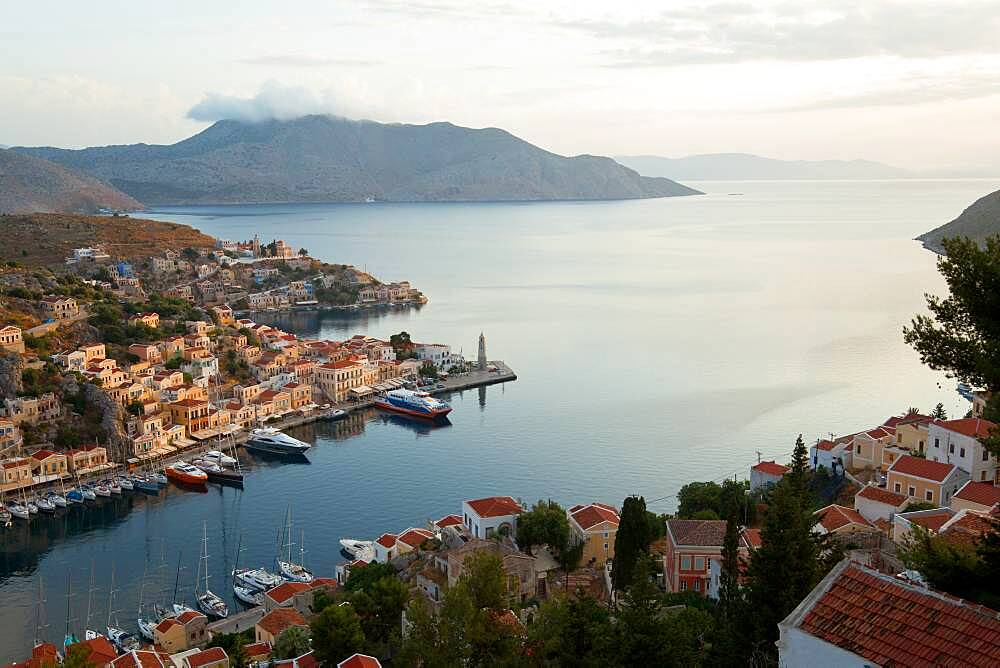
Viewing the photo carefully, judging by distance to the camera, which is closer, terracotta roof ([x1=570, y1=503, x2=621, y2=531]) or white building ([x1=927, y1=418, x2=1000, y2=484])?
white building ([x1=927, y1=418, x2=1000, y2=484])

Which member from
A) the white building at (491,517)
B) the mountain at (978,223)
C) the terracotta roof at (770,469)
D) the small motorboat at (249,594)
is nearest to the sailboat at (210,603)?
the small motorboat at (249,594)

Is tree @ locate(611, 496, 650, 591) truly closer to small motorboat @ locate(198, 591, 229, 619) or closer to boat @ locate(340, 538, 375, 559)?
boat @ locate(340, 538, 375, 559)

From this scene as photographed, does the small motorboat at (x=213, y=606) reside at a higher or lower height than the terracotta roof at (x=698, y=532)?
lower

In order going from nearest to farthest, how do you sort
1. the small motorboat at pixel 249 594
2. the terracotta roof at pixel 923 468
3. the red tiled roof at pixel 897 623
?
the red tiled roof at pixel 897 623, the terracotta roof at pixel 923 468, the small motorboat at pixel 249 594

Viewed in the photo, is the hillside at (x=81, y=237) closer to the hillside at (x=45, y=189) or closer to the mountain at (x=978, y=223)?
the hillside at (x=45, y=189)

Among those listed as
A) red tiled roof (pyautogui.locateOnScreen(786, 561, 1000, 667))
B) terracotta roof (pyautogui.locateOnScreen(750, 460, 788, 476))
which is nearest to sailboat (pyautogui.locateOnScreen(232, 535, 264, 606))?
terracotta roof (pyautogui.locateOnScreen(750, 460, 788, 476))

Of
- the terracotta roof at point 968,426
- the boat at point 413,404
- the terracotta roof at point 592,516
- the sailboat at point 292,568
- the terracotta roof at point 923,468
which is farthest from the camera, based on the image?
the boat at point 413,404
